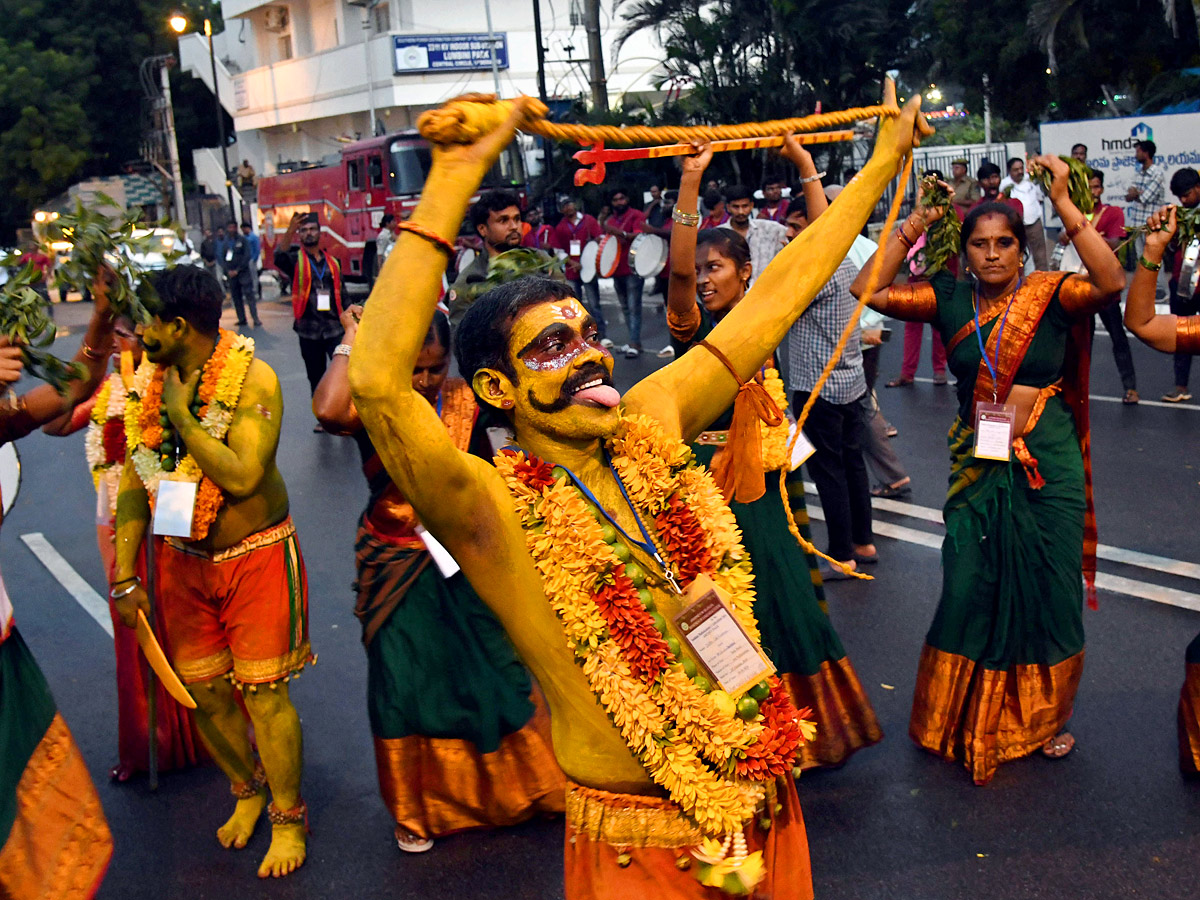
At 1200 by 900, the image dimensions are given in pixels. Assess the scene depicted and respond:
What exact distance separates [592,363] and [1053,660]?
2.85m

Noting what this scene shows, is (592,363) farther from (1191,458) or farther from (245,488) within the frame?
(1191,458)

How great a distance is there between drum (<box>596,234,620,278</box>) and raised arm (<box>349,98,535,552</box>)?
1329cm

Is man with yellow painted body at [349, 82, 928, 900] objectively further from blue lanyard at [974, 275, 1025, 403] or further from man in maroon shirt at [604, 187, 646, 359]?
man in maroon shirt at [604, 187, 646, 359]

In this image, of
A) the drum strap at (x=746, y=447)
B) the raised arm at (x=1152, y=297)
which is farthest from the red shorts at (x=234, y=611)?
the raised arm at (x=1152, y=297)

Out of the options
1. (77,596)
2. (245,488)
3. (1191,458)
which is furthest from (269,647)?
(1191,458)

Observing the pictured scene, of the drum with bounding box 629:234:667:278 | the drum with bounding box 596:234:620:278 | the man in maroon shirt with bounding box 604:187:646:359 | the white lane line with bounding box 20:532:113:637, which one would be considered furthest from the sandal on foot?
the drum with bounding box 596:234:620:278

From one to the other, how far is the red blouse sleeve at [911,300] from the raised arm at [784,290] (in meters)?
2.04

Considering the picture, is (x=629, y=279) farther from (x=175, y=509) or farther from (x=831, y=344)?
(x=175, y=509)

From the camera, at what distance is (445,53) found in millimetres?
39906

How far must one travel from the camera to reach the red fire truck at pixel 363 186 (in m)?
25.3

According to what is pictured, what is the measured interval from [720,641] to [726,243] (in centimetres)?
274

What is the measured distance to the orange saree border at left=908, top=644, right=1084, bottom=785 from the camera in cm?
448

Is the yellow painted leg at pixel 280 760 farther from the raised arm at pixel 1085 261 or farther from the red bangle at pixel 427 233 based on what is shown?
the raised arm at pixel 1085 261

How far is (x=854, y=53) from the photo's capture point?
2308 centimetres
